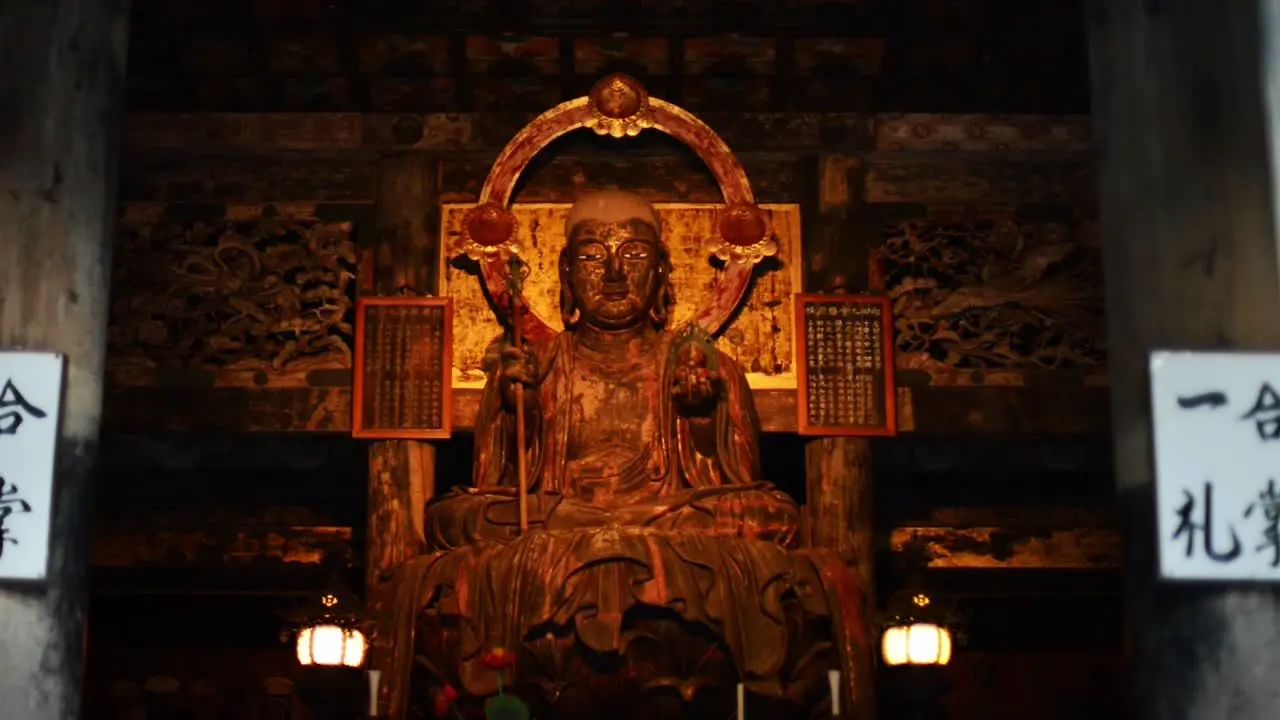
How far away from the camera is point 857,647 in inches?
257

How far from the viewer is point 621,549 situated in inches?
253

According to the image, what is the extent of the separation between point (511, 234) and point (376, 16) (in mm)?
1125

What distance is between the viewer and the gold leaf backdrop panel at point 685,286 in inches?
312

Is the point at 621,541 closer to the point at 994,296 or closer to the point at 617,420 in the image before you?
the point at 617,420

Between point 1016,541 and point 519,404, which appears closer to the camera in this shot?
point 519,404

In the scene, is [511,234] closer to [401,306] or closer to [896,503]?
[401,306]

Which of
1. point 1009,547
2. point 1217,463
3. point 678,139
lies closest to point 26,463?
point 1217,463

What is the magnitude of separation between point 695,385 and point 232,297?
2.20m

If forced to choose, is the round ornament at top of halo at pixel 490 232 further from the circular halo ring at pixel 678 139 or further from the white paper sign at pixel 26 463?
the white paper sign at pixel 26 463

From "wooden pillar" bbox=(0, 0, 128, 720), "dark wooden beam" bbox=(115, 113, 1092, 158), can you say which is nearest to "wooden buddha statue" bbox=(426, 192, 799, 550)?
"dark wooden beam" bbox=(115, 113, 1092, 158)

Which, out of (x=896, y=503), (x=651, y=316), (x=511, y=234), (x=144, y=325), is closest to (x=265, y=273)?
(x=144, y=325)

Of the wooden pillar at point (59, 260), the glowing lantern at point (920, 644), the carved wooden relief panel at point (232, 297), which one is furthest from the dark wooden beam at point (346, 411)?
the wooden pillar at point (59, 260)

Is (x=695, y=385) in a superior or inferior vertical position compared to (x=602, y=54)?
inferior

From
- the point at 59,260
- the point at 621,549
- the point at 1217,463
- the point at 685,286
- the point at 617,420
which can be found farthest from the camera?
the point at 685,286
